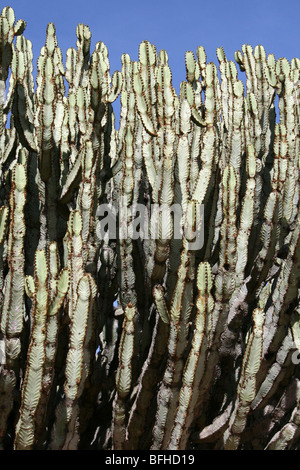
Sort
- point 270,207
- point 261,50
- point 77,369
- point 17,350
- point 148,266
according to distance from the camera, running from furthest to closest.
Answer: point 261,50, point 270,207, point 148,266, point 17,350, point 77,369

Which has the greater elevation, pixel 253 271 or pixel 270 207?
pixel 270 207

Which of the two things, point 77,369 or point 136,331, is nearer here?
point 77,369

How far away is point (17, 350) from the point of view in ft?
11.0

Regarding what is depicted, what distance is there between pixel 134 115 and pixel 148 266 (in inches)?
54.3

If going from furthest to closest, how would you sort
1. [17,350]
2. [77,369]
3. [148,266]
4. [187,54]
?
1. [187,54]
2. [148,266]
3. [17,350]
4. [77,369]

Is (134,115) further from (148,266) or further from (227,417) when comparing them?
(227,417)

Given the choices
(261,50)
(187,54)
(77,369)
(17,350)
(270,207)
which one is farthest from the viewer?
(261,50)

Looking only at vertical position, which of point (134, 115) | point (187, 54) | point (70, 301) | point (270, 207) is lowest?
point (70, 301)
